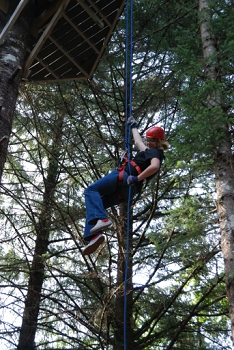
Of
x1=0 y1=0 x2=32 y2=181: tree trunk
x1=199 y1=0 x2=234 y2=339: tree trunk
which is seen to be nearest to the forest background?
x1=199 y1=0 x2=234 y2=339: tree trunk

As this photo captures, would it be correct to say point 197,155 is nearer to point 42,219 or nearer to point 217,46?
point 217,46

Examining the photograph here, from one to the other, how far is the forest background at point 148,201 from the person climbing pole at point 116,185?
0.85m

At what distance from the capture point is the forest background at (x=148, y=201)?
5375 mm

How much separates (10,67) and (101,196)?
159 centimetres

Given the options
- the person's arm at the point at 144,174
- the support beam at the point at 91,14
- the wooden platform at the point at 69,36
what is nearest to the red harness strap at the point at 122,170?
the person's arm at the point at 144,174

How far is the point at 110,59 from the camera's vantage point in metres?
7.57

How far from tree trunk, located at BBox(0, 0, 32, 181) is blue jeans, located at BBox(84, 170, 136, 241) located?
864 millimetres

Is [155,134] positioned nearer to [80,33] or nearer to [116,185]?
[116,185]

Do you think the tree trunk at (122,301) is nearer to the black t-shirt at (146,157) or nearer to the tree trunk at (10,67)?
the black t-shirt at (146,157)

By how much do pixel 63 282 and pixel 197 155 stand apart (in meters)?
3.67

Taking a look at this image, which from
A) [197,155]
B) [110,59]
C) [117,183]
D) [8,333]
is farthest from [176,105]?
[8,333]

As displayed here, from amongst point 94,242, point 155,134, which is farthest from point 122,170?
point 94,242

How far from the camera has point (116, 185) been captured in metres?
4.24

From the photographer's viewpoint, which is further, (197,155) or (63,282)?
(63,282)
